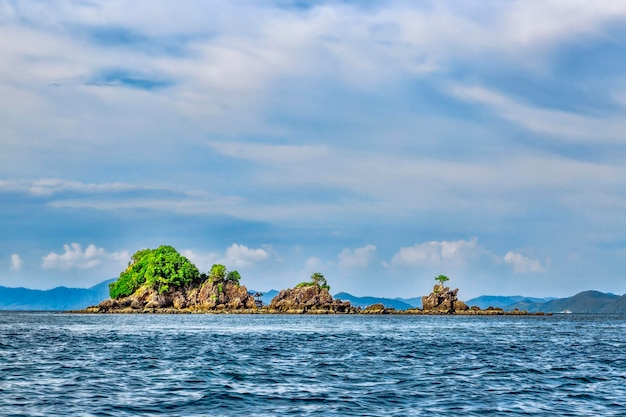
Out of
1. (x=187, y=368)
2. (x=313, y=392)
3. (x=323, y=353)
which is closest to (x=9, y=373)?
(x=187, y=368)

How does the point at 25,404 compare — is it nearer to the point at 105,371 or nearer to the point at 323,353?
the point at 105,371

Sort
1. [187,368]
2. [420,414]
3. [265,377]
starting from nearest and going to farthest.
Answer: [420,414] < [265,377] < [187,368]

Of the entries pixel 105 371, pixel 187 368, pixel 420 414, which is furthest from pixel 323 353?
pixel 420 414

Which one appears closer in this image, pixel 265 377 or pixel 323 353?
pixel 265 377

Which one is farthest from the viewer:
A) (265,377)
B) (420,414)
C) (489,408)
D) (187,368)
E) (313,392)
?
(187,368)

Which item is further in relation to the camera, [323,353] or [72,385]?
[323,353]

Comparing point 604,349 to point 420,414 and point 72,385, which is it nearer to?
point 420,414

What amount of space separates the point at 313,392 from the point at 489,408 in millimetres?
8823

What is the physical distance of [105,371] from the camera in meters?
42.5

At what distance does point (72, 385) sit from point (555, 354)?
42.3m

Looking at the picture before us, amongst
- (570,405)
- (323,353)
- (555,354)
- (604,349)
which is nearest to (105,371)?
(323,353)

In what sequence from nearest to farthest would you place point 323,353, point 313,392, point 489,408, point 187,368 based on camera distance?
point 489,408
point 313,392
point 187,368
point 323,353

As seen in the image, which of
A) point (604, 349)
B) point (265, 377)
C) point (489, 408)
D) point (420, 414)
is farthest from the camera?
point (604, 349)

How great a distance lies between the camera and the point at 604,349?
68.6m
